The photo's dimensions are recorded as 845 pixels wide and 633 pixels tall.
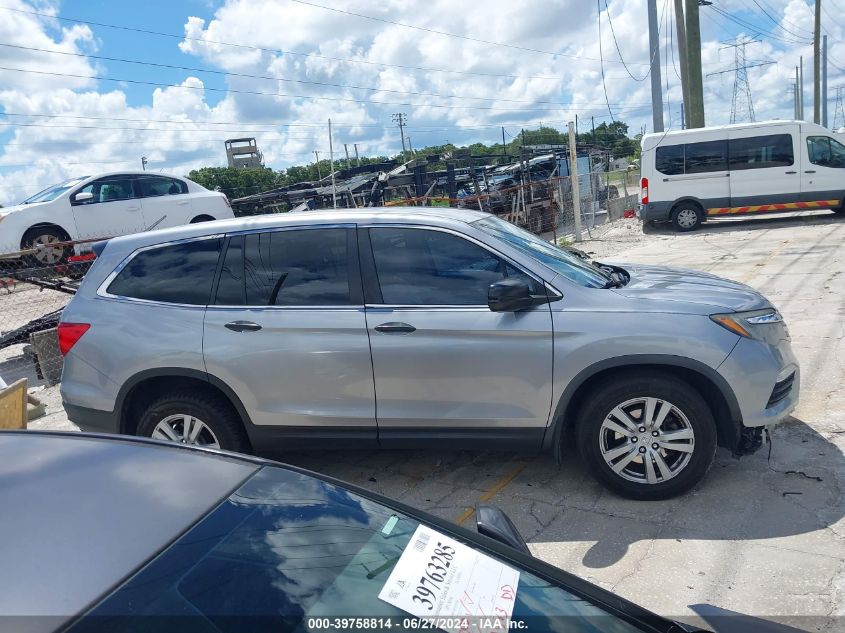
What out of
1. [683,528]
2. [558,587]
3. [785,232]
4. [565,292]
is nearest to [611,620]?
[558,587]

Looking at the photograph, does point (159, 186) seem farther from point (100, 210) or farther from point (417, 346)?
point (417, 346)

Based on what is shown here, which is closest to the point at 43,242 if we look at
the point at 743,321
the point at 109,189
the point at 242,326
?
the point at 109,189

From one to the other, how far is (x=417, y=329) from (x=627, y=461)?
1.41 m

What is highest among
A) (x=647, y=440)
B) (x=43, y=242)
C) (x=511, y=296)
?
(x=43, y=242)

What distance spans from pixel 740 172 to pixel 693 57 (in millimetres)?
5691

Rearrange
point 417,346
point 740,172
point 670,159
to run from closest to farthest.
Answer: point 417,346 < point 740,172 < point 670,159

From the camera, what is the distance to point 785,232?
638 inches

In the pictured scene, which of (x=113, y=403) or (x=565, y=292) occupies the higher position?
(x=565, y=292)

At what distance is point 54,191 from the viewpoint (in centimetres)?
1232

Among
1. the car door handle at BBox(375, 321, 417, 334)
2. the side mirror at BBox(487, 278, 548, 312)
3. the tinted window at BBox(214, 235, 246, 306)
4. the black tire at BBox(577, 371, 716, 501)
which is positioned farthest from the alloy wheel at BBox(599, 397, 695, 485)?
the tinted window at BBox(214, 235, 246, 306)

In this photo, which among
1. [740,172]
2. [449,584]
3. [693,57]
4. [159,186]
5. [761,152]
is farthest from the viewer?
[693,57]

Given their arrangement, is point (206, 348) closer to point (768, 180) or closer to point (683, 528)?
point (683, 528)

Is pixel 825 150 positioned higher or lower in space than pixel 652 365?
higher

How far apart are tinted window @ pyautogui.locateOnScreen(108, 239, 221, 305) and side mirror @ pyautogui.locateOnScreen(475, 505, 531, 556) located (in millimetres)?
2707
